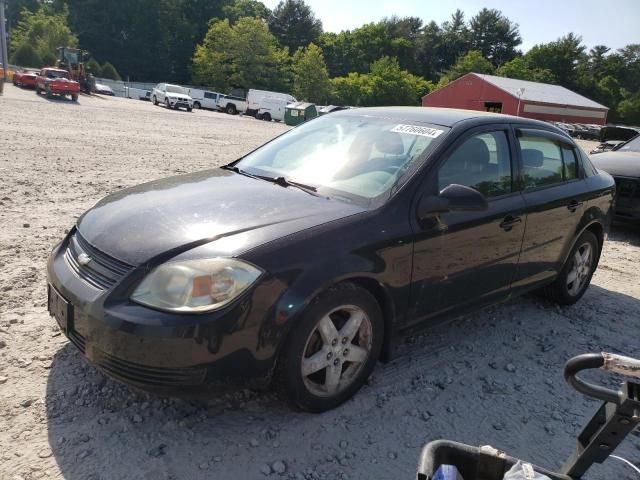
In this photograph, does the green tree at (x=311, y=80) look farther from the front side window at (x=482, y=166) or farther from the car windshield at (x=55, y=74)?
the front side window at (x=482, y=166)

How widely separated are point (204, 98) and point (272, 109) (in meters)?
9.71

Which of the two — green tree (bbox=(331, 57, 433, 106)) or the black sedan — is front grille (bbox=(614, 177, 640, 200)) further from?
green tree (bbox=(331, 57, 433, 106))

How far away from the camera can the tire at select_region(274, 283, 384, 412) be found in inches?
106

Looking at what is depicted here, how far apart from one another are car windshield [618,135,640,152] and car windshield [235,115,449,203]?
278 inches

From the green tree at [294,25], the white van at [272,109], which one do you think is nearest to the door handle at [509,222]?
the white van at [272,109]

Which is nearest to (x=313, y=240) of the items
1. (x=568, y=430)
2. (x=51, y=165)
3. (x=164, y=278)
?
(x=164, y=278)

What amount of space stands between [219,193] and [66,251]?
966 mm

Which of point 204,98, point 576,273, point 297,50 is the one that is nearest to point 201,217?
point 576,273

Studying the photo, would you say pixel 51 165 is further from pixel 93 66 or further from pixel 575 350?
pixel 93 66

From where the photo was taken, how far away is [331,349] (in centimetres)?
289

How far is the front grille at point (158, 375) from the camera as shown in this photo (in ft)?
8.07

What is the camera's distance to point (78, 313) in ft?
8.68

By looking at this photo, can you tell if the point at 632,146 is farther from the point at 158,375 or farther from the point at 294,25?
the point at 294,25

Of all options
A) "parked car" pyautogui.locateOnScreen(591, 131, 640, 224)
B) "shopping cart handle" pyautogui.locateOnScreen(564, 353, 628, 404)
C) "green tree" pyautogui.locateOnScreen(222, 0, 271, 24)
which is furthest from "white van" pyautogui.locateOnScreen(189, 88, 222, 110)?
"green tree" pyautogui.locateOnScreen(222, 0, 271, 24)
